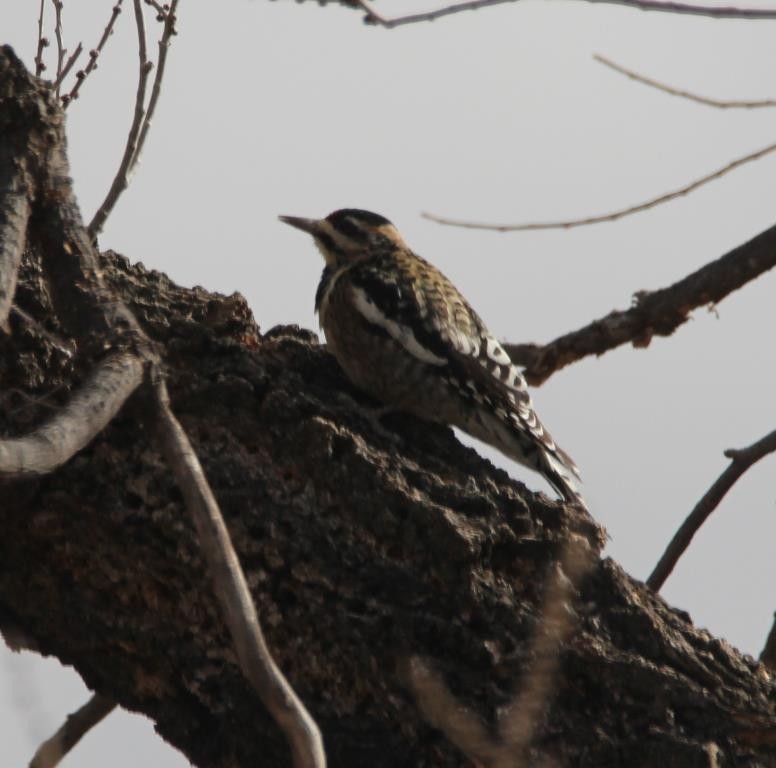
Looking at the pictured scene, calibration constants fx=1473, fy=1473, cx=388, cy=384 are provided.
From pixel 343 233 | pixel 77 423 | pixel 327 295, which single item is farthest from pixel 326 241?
pixel 77 423

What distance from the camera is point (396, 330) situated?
4934 mm

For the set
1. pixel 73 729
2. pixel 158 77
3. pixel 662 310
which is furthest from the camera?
pixel 158 77

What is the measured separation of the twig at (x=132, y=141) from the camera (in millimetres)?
4105

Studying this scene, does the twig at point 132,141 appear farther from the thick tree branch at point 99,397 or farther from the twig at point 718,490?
the twig at point 718,490

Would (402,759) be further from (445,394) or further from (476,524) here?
(445,394)

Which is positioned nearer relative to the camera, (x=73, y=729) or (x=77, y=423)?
(x=77, y=423)

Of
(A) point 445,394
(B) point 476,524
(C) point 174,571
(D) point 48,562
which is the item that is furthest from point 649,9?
(A) point 445,394

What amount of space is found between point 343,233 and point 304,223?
17 centimetres

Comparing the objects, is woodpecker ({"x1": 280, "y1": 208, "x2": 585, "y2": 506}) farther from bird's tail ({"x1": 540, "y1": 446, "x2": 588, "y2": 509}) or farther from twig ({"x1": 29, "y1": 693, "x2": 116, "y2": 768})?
twig ({"x1": 29, "y1": 693, "x2": 116, "y2": 768})

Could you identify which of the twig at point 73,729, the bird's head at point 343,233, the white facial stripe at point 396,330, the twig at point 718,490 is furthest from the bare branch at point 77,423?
the bird's head at point 343,233

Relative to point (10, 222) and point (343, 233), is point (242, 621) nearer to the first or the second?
point (10, 222)

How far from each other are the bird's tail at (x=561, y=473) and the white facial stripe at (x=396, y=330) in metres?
0.48

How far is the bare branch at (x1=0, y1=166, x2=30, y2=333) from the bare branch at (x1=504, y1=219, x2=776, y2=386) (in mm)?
1575

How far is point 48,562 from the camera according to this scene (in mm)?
2949
